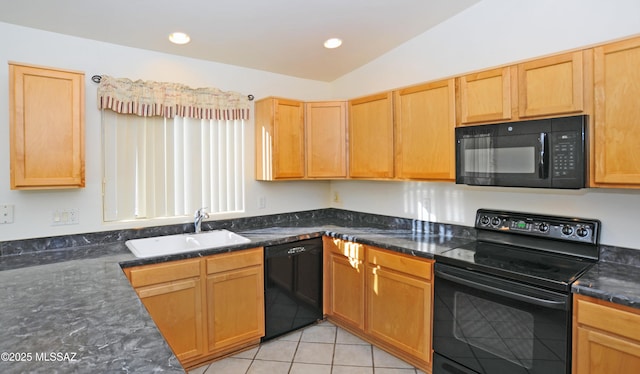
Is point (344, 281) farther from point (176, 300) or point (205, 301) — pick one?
point (176, 300)

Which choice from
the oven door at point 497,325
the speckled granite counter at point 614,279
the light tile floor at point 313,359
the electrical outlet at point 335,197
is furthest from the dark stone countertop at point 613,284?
the electrical outlet at point 335,197

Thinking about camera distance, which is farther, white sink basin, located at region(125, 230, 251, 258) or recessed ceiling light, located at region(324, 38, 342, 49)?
recessed ceiling light, located at region(324, 38, 342, 49)

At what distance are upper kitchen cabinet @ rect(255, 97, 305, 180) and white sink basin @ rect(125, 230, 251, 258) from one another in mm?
664

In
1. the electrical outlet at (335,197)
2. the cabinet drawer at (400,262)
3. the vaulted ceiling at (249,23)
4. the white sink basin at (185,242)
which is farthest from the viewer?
the electrical outlet at (335,197)

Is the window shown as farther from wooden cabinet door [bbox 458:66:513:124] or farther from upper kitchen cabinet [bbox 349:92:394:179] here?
wooden cabinet door [bbox 458:66:513:124]

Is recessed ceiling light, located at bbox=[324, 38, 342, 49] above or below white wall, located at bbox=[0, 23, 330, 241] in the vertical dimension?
above

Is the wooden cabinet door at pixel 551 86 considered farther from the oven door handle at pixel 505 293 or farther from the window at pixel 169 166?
the window at pixel 169 166

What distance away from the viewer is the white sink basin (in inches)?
97.7

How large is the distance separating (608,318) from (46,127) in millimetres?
3142

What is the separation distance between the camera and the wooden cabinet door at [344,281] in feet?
8.96

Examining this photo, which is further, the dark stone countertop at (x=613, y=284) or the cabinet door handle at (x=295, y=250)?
the cabinet door handle at (x=295, y=250)

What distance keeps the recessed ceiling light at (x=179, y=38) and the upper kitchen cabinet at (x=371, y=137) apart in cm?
146

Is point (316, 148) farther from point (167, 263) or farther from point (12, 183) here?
point (12, 183)

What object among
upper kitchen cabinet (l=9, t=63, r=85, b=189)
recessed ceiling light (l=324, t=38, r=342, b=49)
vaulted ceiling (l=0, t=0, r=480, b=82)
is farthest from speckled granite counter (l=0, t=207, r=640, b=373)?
recessed ceiling light (l=324, t=38, r=342, b=49)
